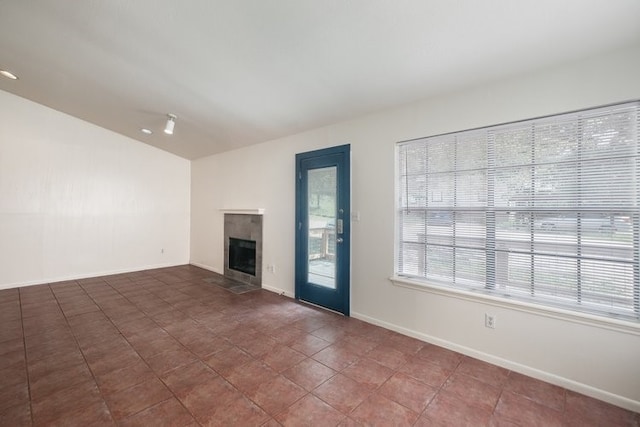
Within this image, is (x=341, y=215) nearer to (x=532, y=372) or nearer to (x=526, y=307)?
(x=526, y=307)

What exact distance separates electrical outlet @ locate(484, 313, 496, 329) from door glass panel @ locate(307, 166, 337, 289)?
5.62 feet

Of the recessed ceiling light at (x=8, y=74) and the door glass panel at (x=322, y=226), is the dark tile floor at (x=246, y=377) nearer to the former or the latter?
the door glass panel at (x=322, y=226)

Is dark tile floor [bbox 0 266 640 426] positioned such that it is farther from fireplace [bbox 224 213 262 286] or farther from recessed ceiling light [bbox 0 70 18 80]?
recessed ceiling light [bbox 0 70 18 80]

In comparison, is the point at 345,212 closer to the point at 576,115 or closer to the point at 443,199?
the point at 443,199

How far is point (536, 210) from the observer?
2.25m

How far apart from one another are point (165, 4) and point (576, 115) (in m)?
3.17

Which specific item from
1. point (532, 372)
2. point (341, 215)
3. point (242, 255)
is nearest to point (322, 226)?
point (341, 215)

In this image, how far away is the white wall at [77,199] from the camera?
4406 mm

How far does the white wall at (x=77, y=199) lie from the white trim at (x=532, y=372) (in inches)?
209

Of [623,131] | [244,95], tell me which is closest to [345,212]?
[244,95]

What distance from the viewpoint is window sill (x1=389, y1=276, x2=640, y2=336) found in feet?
6.21

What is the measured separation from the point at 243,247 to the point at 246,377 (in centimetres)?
311

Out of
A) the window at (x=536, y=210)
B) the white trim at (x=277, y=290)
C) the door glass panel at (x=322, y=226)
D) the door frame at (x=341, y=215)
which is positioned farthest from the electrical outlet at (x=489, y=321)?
the white trim at (x=277, y=290)

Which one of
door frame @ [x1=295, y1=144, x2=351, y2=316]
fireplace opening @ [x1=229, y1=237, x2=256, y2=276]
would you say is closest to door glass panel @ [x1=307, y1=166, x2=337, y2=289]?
door frame @ [x1=295, y1=144, x2=351, y2=316]
